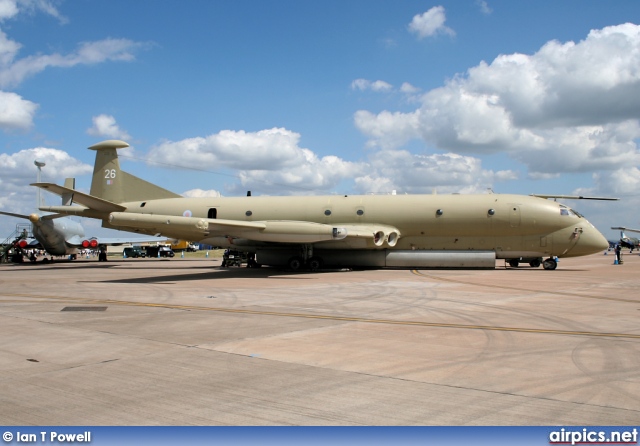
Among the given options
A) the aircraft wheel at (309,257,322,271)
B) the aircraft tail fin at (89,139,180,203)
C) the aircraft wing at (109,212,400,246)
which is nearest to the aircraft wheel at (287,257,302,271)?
the aircraft wheel at (309,257,322,271)

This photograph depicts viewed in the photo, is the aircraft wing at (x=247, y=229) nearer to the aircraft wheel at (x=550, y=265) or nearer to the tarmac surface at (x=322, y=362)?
the aircraft wheel at (x=550, y=265)

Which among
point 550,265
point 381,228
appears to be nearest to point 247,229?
point 381,228

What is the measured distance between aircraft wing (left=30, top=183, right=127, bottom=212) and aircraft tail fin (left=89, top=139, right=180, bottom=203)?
4.85 feet

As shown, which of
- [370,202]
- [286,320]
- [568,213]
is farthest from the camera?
[370,202]

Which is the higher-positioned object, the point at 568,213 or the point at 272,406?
the point at 568,213

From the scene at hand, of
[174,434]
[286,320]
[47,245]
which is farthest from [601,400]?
[47,245]

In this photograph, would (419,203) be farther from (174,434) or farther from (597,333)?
(174,434)

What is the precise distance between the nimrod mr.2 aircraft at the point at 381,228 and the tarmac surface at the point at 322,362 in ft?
33.9

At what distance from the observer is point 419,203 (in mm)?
26484

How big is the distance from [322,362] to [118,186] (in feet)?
88.5

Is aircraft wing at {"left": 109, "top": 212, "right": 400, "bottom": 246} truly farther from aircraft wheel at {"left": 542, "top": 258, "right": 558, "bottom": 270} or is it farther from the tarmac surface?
the tarmac surface

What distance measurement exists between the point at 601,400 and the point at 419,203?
2157cm

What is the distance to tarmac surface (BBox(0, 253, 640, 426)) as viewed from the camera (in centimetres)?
492

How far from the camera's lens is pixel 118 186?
3081 cm
